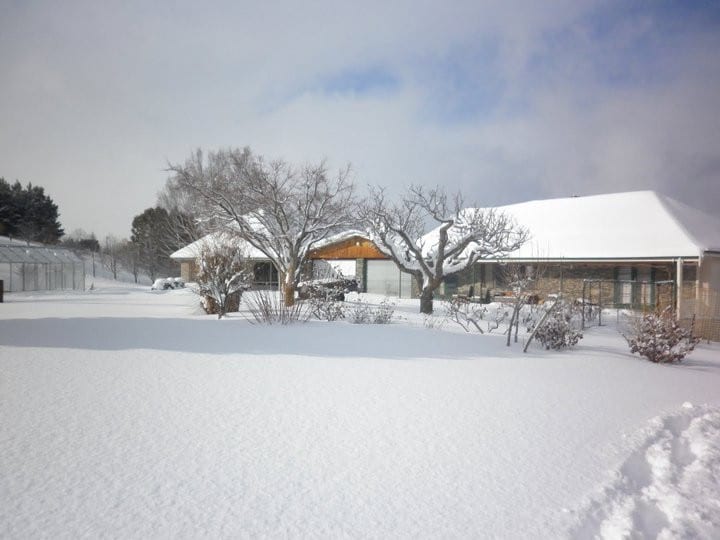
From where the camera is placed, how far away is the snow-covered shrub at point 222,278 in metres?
13.8

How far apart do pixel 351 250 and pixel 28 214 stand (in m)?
33.3

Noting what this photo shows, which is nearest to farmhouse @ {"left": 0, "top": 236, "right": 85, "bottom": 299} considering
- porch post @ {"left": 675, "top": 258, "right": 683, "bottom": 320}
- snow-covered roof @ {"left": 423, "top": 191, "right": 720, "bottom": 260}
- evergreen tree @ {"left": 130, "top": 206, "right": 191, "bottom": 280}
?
evergreen tree @ {"left": 130, "top": 206, "right": 191, "bottom": 280}

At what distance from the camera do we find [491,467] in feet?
12.3

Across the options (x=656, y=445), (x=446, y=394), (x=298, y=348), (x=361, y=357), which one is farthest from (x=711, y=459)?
(x=298, y=348)

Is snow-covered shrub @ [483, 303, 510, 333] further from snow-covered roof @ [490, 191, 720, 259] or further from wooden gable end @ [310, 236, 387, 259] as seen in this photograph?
wooden gable end @ [310, 236, 387, 259]

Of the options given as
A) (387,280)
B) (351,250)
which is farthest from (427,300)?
(351,250)

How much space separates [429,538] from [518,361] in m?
5.88

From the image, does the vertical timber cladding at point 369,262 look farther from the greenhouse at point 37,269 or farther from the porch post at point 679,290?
the greenhouse at point 37,269

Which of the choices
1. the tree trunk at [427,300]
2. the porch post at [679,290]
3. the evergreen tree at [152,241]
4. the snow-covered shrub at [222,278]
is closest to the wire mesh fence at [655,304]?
the porch post at [679,290]

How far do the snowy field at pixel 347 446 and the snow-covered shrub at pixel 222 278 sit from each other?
19.1ft

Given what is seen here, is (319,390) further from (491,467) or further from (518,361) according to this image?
(518,361)

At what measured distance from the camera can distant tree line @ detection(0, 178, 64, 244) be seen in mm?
41188

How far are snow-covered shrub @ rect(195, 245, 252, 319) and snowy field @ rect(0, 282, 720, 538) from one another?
5810 mm

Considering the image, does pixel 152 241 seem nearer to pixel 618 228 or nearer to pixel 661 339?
pixel 618 228
